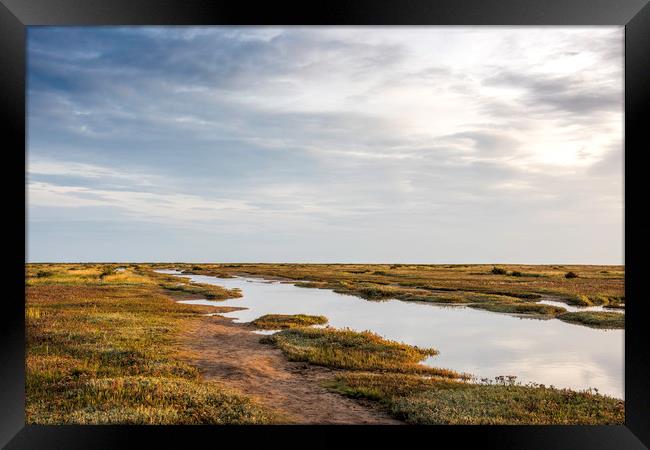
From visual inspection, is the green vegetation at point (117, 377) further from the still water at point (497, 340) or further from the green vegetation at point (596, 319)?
the green vegetation at point (596, 319)

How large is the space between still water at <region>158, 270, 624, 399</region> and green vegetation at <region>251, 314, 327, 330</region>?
4.78ft

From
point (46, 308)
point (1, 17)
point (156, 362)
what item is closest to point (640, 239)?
point (1, 17)

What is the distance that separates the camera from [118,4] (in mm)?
6469

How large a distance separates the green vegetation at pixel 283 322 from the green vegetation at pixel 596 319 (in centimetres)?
1490

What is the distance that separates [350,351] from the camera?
16.1 metres

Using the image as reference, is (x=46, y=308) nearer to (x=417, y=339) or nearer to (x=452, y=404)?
(x=417, y=339)

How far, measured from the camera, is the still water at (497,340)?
17094mm

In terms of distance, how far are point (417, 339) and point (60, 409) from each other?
16.6 metres

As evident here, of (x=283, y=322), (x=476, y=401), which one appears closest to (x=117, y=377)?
(x=476, y=401)

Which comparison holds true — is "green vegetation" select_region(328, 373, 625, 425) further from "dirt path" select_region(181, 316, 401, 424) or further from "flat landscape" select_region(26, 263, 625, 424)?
"dirt path" select_region(181, 316, 401, 424)

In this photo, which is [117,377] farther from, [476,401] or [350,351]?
[476,401]

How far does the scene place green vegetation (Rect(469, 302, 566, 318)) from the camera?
28659 millimetres

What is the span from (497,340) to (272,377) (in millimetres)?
14765

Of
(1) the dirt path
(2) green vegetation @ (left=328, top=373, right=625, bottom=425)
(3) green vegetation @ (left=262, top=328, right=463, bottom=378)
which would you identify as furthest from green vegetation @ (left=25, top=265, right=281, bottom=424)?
Result: (3) green vegetation @ (left=262, top=328, right=463, bottom=378)
